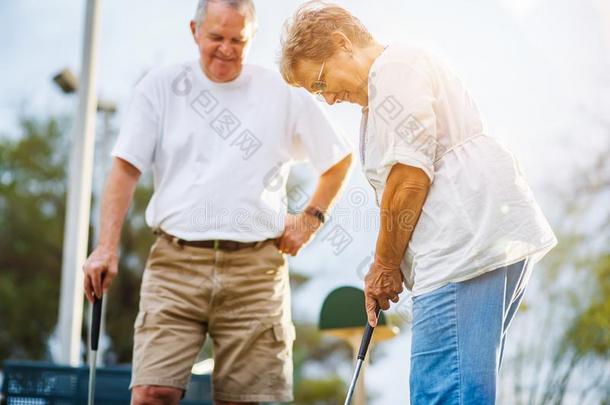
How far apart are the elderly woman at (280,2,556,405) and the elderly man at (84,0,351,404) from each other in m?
0.71

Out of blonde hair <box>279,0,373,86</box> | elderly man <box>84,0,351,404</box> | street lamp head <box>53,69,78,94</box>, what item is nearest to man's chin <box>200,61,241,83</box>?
elderly man <box>84,0,351,404</box>

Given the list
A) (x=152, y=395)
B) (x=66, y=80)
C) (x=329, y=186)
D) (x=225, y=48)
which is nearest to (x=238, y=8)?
(x=225, y=48)

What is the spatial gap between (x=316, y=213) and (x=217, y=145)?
1.24 feet

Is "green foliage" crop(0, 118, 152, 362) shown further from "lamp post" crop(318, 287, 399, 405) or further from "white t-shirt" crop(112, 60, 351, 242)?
"white t-shirt" crop(112, 60, 351, 242)

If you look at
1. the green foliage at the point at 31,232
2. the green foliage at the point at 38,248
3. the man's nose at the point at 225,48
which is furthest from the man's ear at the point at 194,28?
the green foliage at the point at 31,232

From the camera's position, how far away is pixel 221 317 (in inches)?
93.4

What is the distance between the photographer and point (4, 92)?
39.4 ft

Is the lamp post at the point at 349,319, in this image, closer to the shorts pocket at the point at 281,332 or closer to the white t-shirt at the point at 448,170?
the shorts pocket at the point at 281,332

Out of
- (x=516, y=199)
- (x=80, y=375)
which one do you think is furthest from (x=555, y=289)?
(x=516, y=199)

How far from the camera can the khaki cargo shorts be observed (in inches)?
91.4

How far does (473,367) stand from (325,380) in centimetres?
1158

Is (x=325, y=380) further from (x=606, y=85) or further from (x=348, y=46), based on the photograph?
(x=348, y=46)

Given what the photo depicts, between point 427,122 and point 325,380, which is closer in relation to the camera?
A: point 427,122

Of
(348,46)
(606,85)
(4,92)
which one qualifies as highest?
(4,92)
